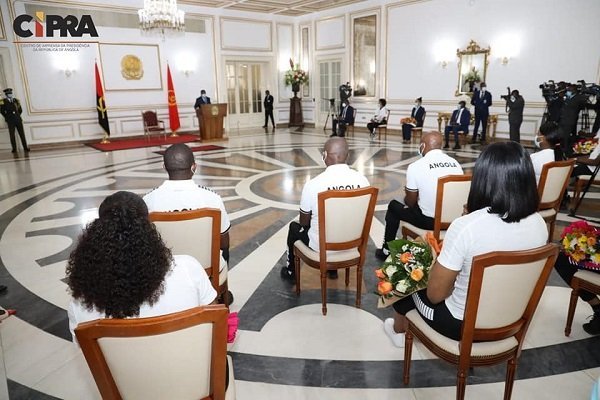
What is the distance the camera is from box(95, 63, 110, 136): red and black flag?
11.2 metres

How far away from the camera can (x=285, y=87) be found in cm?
1568

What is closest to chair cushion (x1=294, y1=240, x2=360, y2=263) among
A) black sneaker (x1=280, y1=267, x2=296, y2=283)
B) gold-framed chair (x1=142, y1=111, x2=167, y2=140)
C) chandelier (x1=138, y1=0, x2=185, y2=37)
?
black sneaker (x1=280, y1=267, x2=296, y2=283)

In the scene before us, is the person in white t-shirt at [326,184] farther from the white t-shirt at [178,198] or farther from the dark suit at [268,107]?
the dark suit at [268,107]

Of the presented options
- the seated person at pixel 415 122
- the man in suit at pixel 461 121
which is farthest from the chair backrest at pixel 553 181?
the seated person at pixel 415 122

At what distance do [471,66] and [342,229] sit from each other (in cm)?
981

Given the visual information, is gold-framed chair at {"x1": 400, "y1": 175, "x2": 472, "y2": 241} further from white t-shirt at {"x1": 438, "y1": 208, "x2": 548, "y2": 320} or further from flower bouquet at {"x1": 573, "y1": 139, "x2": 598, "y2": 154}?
flower bouquet at {"x1": 573, "y1": 139, "x2": 598, "y2": 154}

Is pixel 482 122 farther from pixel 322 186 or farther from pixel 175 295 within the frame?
pixel 175 295

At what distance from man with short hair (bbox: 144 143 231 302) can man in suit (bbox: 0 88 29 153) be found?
31.7 ft

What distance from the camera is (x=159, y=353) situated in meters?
1.26

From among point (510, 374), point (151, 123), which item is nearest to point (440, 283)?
point (510, 374)

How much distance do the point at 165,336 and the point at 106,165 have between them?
8.33 meters

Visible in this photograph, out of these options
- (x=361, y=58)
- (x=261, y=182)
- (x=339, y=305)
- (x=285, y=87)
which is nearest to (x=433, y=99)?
(x=361, y=58)

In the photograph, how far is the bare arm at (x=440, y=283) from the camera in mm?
1750

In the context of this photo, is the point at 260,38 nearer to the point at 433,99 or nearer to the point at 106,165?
the point at 433,99
